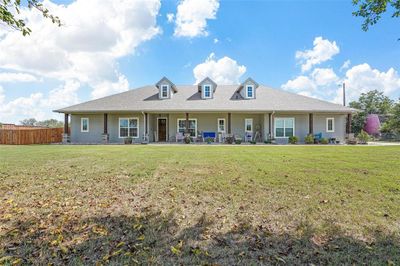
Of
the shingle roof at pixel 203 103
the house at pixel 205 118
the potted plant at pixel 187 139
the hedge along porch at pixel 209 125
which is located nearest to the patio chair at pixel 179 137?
the house at pixel 205 118

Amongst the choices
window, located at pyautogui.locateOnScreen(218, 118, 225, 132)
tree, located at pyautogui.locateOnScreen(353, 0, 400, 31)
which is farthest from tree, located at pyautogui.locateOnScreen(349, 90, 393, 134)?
tree, located at pyautogui.locateOnScreen(353, 0, 400, 31)

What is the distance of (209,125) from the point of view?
2080 cm

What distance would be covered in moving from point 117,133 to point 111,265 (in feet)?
63.2

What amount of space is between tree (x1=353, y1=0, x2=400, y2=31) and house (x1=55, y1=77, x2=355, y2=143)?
14.3m

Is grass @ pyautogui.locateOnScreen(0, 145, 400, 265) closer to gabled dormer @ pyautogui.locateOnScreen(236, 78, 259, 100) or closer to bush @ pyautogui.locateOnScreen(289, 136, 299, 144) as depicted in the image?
bush @ pyautogui.locateOnScreen(289, 136, 299, 144)

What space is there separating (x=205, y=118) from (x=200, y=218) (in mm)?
17240

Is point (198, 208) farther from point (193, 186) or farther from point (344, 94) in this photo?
point (344, 94)

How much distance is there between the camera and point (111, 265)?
102 inches

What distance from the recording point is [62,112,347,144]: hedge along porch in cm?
2036

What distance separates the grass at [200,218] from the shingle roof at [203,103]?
13430 millimetres

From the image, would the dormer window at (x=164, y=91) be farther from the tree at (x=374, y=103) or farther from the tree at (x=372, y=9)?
the tree at (x=374, y=103)

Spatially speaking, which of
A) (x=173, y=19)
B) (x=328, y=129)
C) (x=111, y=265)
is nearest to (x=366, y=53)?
(x=328, y=129)

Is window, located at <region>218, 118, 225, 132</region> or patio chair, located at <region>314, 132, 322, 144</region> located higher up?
window, located at <region>218, 118, 225, 132</region>

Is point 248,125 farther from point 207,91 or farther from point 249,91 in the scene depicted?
point 207,91
